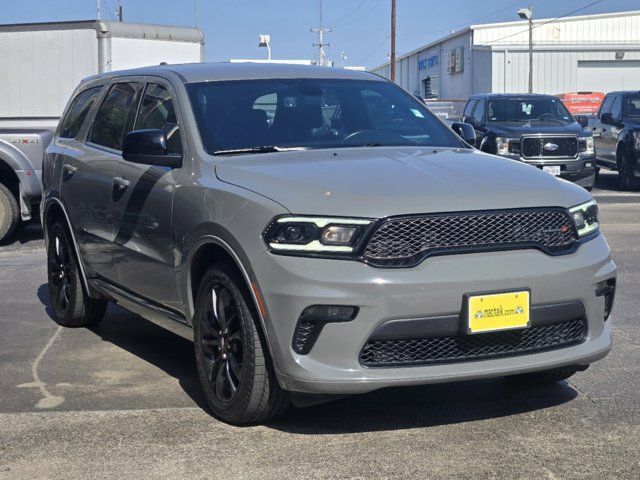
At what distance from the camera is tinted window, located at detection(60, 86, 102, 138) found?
7325mm

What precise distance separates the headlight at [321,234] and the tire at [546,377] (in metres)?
1.50

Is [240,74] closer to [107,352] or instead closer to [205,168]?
[205,168]

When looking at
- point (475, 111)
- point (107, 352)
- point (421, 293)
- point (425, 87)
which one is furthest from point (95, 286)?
point (425, 87)

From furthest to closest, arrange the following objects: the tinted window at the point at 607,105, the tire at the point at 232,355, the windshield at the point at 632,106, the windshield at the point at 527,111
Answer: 1. the tinted window at the point at 607,105
2. the windshield at the point at 632,106
3. the windshield at the point at 527,111
4. the tire at the point at 232,355

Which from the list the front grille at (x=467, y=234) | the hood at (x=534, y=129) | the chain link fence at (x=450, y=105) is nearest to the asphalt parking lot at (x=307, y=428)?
the front grille at (x=467, y=234)

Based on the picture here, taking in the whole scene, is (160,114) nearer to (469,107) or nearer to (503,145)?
(503,145)

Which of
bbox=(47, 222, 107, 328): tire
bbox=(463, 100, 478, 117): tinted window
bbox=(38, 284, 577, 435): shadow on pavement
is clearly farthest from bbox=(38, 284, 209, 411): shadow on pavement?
bbox=(463, 100, 478, 117): tinted window

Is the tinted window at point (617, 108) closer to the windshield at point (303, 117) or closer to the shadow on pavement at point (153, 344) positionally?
the shadow on pavement at point (153, 344)

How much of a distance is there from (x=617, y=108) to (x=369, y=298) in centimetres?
1637

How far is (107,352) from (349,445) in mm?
2545

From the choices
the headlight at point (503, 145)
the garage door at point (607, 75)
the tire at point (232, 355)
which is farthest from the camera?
the garage door at point (607, 75)

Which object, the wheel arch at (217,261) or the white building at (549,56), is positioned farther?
the white building at (549,56)

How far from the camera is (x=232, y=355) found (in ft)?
16.3

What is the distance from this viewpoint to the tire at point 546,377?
544cm
